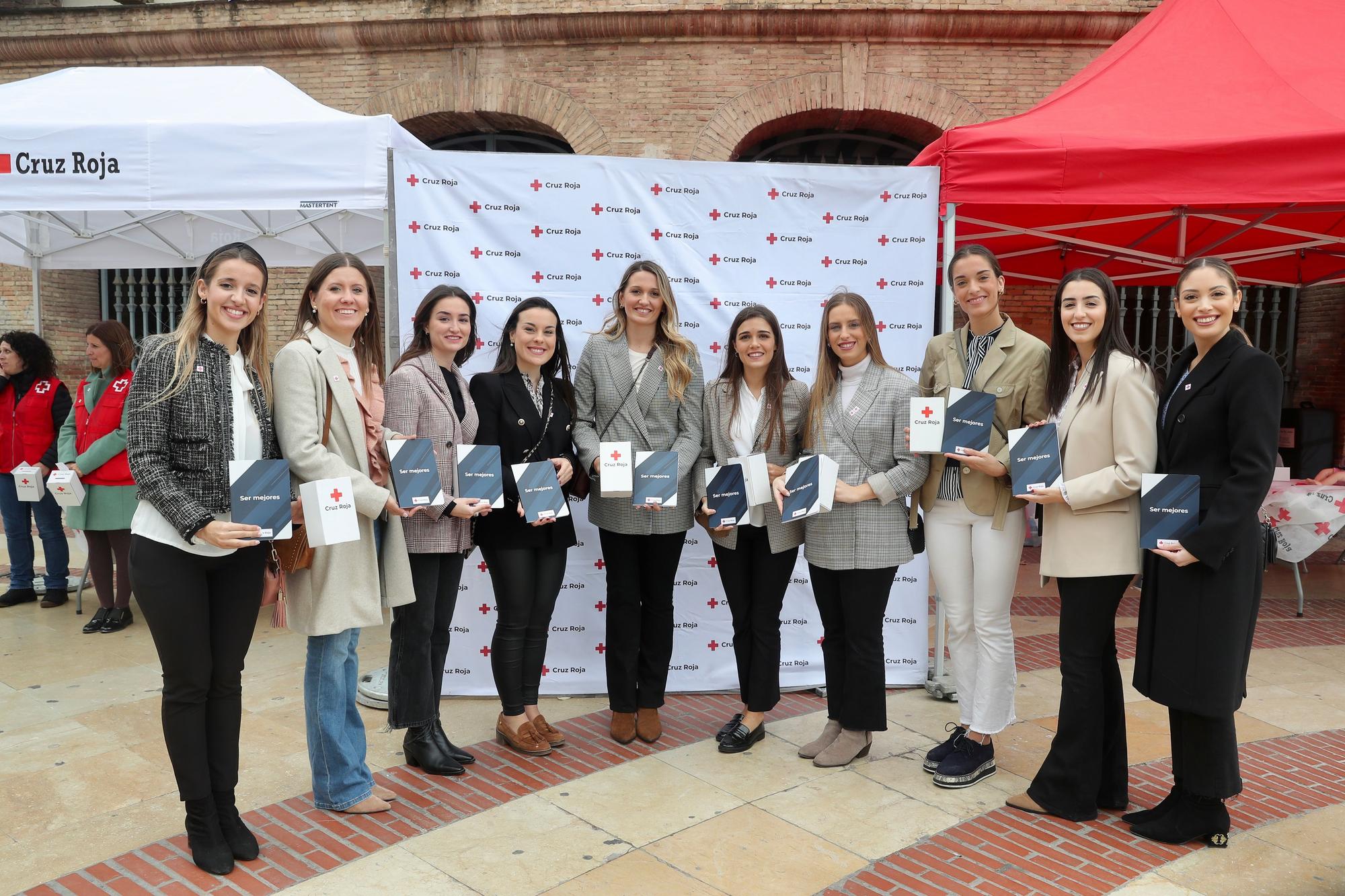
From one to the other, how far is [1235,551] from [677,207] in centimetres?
304

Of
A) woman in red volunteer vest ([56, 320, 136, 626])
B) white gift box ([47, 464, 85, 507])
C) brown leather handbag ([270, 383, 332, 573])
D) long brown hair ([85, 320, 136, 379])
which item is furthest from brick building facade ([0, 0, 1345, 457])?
brown leather handbag ([270, 383, 332, 573])

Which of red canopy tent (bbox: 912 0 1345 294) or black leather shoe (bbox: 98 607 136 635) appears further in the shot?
black leather shoe (bbox: 98 607 136 635)

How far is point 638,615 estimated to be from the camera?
442 cm

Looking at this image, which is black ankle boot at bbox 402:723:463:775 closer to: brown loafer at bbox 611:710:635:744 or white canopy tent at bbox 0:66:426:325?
brown loafer at bbox 611:710:635:744

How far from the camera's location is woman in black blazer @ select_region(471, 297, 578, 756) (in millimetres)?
4137

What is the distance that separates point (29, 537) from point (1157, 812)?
23.9 feet

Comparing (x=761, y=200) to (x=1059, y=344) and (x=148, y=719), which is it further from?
(x=148, y=719)

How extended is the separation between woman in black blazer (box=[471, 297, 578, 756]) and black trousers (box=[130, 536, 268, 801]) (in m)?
1.12

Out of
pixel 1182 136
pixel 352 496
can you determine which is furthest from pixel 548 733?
pixel 1182 136

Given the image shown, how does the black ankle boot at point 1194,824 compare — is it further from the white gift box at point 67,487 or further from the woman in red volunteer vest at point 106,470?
the white gift box at point 67,487

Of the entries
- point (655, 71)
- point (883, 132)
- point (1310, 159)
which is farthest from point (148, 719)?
point (883, 132)

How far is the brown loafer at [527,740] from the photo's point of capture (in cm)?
430

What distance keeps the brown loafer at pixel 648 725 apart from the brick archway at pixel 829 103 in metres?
7.54

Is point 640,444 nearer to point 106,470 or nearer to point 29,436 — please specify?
point 106,470
